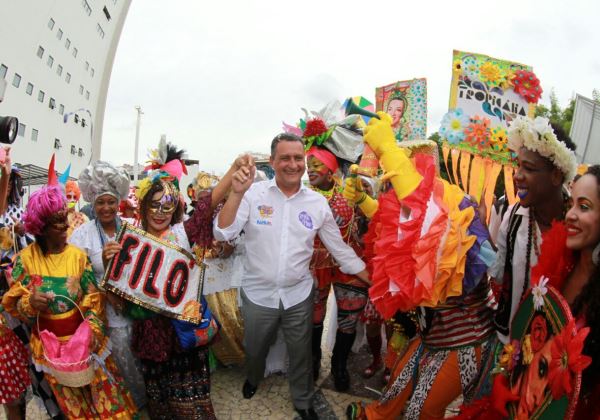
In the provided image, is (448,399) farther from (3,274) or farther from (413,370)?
(3,274)

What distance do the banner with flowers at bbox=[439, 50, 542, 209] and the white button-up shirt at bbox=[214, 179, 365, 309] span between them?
4.93 feet

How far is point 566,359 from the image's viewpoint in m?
1.38

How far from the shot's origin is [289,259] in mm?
2820

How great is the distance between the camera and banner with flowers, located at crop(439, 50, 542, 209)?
3602 millimetres

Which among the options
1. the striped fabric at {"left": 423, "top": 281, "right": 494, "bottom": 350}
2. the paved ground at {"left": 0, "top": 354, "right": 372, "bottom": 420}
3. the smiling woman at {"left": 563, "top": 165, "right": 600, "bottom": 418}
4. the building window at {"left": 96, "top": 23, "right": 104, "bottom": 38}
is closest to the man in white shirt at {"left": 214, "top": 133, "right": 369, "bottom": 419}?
the paved ground at {"left": 0, "top": 354, "right": 372, "bottom": 420}

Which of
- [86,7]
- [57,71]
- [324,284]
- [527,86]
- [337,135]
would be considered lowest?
[324,284]

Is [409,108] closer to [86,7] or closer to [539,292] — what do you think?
[539,292]

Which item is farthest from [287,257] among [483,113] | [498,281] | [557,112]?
[557,112]

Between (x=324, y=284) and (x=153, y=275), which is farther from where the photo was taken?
(x=324, y=284)

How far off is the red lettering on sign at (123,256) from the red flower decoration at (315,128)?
176cm

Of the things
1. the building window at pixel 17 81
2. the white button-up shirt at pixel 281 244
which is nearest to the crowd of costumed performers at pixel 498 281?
the white button-up shirt at pixel 281 244

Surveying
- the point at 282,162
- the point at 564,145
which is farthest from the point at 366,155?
the point at 564,145

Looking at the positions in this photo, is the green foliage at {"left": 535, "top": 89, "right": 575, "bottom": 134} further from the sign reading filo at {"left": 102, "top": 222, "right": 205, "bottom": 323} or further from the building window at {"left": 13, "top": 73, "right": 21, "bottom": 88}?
the building window at {"left": 13, "top": 73, "right": 21, "bottom": 88}

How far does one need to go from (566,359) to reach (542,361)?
0.18 m
